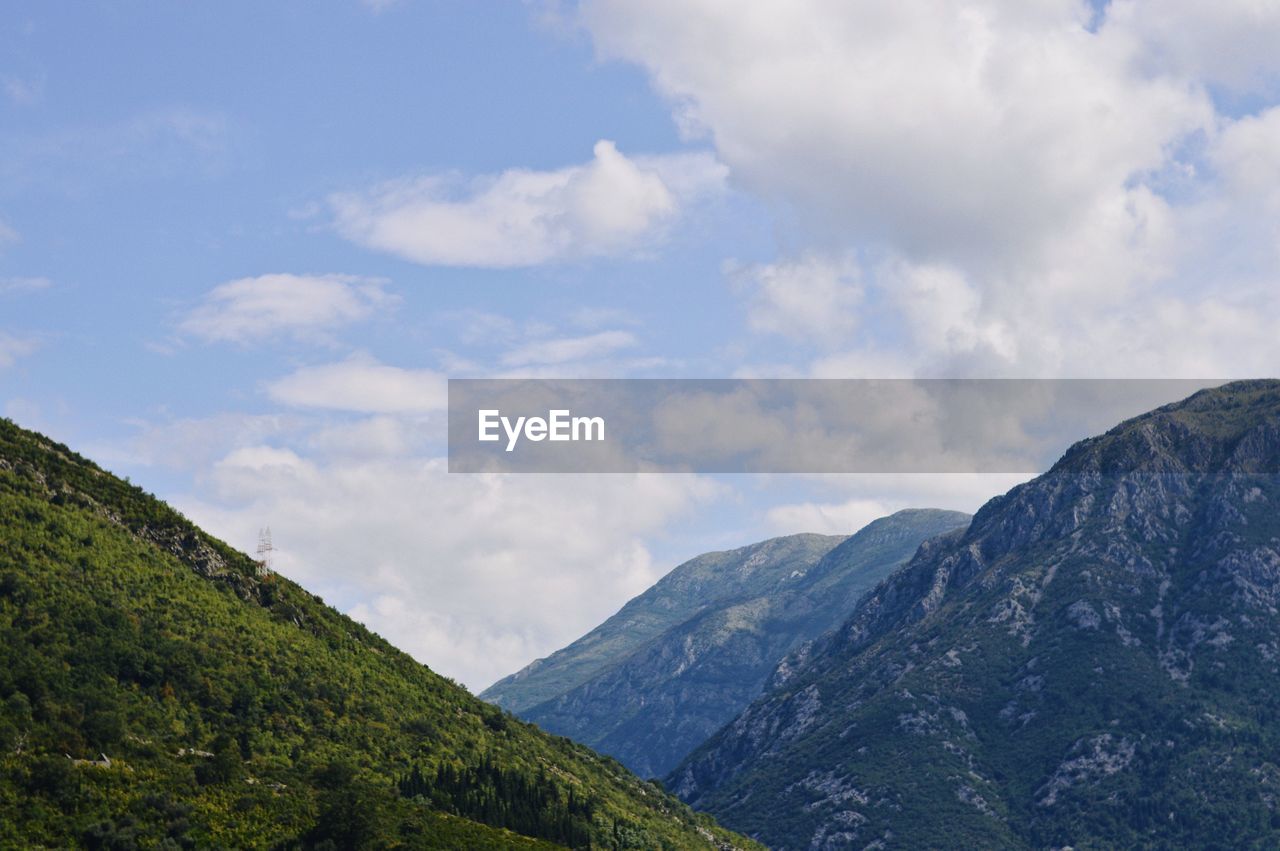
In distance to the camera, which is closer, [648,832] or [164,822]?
[164,822]

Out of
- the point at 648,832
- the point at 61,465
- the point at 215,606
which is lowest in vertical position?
the point at 648,832

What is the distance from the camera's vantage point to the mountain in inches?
4397

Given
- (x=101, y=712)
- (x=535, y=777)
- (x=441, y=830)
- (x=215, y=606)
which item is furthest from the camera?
(x=535, y=777)

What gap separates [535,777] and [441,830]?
148 feet

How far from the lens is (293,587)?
19900 centimetres

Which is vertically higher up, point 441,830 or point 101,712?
point 101,712

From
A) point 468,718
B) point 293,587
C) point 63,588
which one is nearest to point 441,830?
point 63,588

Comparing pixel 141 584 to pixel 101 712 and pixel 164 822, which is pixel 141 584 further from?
pixel 164 822

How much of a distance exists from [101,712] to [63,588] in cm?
2549

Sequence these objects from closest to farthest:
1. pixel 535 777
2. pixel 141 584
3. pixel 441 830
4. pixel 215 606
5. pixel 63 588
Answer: pixel 441 830
pixel 63 588
pixel 141 584
pixel 215 606
pixel 535 777

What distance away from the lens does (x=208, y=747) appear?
132 meters

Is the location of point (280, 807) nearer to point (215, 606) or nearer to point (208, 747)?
point (208, 747)

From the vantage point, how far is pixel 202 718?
138m

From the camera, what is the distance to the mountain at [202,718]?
111688mm
